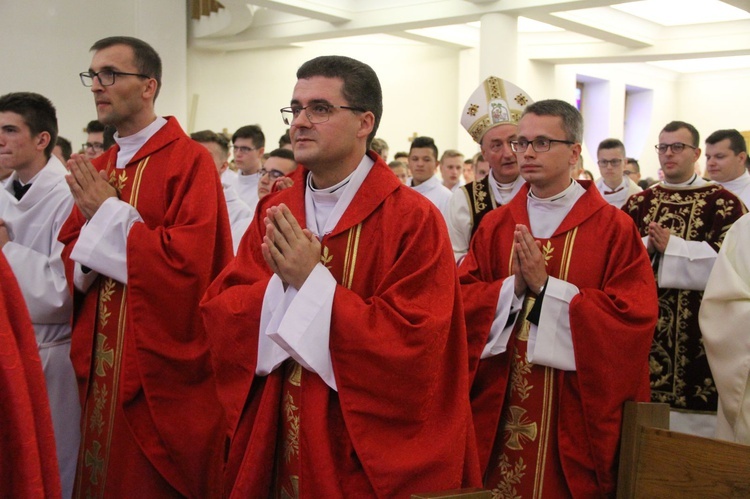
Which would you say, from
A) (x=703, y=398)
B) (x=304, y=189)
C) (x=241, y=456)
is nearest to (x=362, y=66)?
(x=304, y=189)

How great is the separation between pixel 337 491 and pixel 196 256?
4.64 feet

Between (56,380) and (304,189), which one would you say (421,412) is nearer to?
(304,189)

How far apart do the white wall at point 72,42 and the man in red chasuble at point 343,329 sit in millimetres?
11785

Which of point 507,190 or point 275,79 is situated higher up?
point 275,79

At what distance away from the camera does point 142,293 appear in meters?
3.73

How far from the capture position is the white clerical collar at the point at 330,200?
2955 mm

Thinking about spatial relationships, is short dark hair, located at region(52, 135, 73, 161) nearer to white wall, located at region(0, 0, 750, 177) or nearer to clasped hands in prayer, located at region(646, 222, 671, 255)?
clasped hands in prayer, located at region(646, 222, 671, 255)

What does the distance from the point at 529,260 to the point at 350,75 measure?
3.74ft

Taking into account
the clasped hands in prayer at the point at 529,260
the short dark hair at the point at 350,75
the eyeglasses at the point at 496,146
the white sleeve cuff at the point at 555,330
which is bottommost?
the white sleeve cuff at the point at 555,330

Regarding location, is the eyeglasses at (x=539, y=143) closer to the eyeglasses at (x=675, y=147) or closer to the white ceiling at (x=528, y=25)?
the eyeglasses at (x=675, y=147)

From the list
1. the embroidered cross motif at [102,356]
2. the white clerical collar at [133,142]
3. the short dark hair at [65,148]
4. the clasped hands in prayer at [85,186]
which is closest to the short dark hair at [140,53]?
the white clerical collar at [133,142]

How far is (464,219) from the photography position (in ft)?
15.8

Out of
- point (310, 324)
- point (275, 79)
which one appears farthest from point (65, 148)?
point (275, 79)

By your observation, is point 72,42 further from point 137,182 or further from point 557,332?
point 557,332
